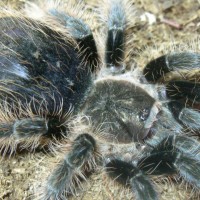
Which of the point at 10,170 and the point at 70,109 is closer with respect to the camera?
the point at 70,109

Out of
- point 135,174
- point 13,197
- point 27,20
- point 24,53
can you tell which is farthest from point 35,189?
point 27,20

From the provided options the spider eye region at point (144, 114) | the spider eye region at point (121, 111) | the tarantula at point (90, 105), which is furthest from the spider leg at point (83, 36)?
the spider eye region at point (144, 114)

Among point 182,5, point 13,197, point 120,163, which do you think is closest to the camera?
point 120,163

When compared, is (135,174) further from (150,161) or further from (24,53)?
(24,53)

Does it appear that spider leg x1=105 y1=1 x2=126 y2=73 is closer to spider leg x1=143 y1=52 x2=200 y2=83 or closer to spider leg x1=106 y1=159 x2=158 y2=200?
spider leg x1=143 y1=52 x2=200 y2=83

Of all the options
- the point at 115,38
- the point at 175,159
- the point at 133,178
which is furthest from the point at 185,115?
the point at 115,38

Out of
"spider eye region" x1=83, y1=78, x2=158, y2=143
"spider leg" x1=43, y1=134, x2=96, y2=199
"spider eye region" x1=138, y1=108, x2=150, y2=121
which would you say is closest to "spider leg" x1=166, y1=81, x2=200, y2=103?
"spider eye region" x1=83, y1=78, x2=158, y2=143

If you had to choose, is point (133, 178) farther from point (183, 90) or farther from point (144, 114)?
point (183, 90)

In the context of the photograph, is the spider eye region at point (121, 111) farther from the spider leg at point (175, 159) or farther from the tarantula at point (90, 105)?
the spider leg at point (175, 159)
